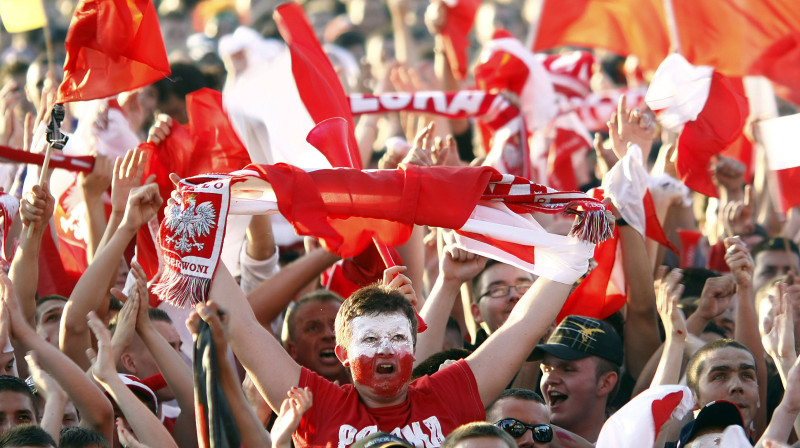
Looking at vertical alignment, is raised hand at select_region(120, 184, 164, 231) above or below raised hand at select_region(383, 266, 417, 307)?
above

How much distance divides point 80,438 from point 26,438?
341 mm

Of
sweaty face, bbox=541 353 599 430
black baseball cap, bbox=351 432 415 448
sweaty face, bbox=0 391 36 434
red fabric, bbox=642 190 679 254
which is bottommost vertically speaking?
sweaty face, bbox=541 353 599 430

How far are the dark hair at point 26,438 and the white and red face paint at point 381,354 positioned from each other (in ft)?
3.25

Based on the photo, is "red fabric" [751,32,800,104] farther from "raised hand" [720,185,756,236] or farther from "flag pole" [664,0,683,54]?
"raised hand" [720,185,756,236]

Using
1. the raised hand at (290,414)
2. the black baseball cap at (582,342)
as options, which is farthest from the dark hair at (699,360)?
the raised hand at (290,414)

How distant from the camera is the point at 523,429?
15.0 ft

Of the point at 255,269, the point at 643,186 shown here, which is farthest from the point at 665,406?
the point at 255,269

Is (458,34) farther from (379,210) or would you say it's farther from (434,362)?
(379,210)

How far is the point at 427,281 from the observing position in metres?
6.71

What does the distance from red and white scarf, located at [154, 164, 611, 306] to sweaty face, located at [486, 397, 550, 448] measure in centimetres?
50

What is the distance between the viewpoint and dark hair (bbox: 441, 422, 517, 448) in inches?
151

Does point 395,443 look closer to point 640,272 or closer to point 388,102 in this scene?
point 640,272

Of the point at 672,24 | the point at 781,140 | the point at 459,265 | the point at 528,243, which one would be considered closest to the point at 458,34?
the point at 672,24

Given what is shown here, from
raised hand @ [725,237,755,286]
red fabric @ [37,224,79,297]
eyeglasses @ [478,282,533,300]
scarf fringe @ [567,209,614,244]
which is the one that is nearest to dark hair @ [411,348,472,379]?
scarf fringe @ [567,209,614,244]
